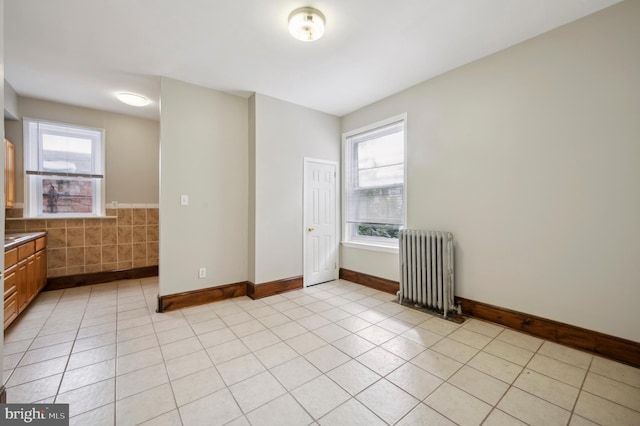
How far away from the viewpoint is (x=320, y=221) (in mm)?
4387

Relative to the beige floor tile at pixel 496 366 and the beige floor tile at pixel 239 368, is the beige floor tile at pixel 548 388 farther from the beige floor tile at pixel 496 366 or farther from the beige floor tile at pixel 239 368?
the beige floor tile at pixel 239 368

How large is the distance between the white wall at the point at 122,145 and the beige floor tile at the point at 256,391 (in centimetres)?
415

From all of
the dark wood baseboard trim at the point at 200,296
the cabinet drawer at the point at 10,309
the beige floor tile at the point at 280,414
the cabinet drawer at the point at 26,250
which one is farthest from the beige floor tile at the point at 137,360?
the cabinet drawer at the point at 26,250

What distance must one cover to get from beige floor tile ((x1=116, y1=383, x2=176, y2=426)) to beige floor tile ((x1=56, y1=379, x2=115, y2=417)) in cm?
13

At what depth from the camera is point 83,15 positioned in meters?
2.24

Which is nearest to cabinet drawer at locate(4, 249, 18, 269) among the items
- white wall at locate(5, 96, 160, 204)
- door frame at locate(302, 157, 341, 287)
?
white wall at locate(5, 96, 160, 204)

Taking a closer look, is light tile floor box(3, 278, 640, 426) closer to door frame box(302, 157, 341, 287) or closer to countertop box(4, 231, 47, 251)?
countertop box(4, 231, 47, 251)

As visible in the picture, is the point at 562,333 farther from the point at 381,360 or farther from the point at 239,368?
the point at 239,368

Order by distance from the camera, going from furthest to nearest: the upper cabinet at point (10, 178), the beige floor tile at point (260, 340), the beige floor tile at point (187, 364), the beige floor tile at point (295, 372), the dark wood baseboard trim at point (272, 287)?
1. the dark wood baseboard trim at point (272, 287)
2. the upper cabinet at point (10, 178)
3. the beige floor tile at point (260, 340)
4. the beige floor tile at point (187, 364)
5. the beige floor tile at point (295, 372)

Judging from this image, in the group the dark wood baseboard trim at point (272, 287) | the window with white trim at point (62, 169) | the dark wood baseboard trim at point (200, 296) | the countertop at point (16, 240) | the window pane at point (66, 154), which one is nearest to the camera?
the countertop at point (16, 240)

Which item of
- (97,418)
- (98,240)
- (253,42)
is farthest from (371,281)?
(98,240)

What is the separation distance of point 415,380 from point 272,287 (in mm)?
2357

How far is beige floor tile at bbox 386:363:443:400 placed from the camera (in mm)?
1807

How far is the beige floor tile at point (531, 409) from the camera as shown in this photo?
156 centimetres
